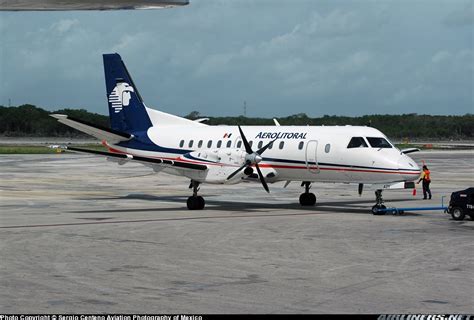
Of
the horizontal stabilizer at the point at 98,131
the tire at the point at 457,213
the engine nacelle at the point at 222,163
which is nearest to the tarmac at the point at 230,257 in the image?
the tire at the point at 457,213

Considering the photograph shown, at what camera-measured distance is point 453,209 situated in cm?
2828

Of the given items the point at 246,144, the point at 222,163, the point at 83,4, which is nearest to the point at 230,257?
the point at 83,4

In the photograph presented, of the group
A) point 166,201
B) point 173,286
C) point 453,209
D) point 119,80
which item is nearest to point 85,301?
point 173,286

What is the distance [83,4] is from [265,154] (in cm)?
2252

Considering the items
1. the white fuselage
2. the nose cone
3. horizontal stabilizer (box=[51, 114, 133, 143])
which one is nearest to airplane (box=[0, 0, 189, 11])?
the nose cone

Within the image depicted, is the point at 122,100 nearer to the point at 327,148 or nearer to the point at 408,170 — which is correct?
the point at 327,148

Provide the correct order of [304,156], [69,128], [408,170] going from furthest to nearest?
1. [69,128]
2. [304,156]
3. [408,170]

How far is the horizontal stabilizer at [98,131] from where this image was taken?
3347 cm

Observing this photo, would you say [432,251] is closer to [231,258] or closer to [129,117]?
[231,258]

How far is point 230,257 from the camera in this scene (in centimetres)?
1991

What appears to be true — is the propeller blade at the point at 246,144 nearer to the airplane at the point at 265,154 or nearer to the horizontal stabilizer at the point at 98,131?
the airplane at the point at 265,154

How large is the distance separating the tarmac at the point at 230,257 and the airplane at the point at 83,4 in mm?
5088

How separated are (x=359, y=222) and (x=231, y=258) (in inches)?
355

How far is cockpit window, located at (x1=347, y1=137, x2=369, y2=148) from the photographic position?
31236 millimetres
